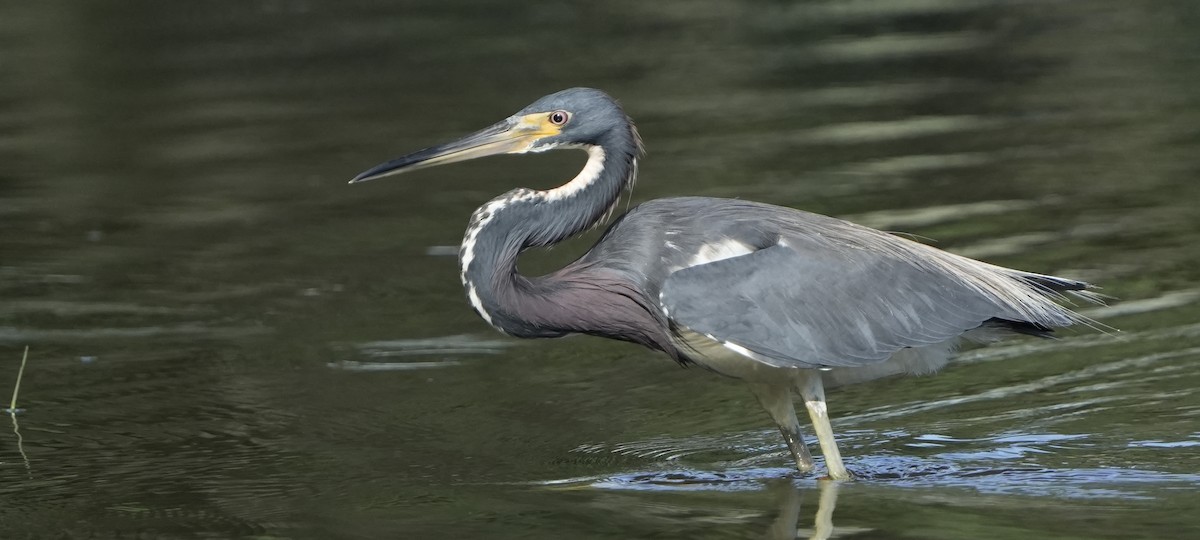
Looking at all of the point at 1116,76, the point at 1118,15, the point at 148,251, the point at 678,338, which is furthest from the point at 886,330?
the point at 1118,15

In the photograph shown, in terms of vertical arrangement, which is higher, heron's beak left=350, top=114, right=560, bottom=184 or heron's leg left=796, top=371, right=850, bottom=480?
heron's beak left=350, top=114, right=560, bottom=184

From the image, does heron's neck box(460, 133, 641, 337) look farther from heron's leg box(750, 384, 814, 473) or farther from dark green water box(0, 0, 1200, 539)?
heron's leg box(750, 384, 814, 473)

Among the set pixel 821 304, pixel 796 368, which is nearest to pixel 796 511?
pixel 796 368

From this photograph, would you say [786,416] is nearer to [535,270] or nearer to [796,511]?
[796,511]

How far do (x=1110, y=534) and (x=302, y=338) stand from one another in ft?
14.9

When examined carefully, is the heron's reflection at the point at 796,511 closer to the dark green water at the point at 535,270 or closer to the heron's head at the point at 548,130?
the dark green water at the point at 535,270

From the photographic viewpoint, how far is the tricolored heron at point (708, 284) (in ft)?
22.3

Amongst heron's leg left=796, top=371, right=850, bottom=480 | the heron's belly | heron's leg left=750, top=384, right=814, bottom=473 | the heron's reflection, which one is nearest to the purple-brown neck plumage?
the heron's belly

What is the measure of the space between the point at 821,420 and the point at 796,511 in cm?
47

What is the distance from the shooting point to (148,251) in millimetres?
10781

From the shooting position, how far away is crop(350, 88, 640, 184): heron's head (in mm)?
7039

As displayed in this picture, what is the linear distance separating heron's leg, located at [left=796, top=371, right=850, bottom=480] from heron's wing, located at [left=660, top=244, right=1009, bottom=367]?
159 millimetres

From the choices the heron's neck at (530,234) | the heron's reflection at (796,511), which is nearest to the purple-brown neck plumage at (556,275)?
the heron's neck at (530,234)

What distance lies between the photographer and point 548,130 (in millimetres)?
7090
